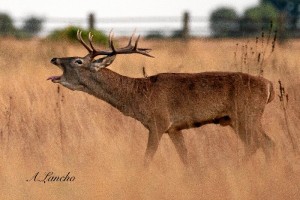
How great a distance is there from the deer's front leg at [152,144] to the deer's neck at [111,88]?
0.58 m

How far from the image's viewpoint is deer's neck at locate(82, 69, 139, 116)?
33.3 feet

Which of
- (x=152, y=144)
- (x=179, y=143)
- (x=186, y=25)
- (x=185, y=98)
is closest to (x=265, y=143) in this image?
(x=179, y=143)

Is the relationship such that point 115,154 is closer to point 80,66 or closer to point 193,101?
point 193,101

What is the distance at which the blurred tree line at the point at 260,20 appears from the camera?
81.8ft

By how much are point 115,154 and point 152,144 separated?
745mm

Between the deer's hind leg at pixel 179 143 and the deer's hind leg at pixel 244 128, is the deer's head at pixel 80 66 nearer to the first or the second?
the deer's hind leg at pixel 179 143

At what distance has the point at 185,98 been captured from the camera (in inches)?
394

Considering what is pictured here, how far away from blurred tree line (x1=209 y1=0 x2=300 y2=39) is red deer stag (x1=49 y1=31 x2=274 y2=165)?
68 cm

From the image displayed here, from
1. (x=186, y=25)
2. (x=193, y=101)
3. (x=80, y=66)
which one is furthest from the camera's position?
(x=186, y=25)

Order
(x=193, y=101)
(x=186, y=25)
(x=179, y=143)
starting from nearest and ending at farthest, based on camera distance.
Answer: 1. (x=179, y=143)
2. (x=193, y=101)
3. (x=186, y=25)

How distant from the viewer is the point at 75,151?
920 centimetres

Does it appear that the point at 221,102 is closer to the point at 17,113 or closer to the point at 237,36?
the point at 17,113

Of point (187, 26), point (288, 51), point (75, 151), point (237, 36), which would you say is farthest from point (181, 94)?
point (237, 36)

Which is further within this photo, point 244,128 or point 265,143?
point 244,128
